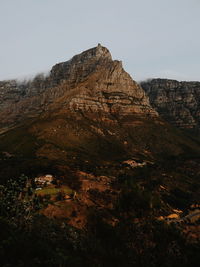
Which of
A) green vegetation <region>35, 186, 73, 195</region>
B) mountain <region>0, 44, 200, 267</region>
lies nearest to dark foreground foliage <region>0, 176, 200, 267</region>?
mountain <region>0, 44, 200, 267</region>

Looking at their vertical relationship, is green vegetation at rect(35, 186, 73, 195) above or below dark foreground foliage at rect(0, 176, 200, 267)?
below

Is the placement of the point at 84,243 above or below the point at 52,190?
above

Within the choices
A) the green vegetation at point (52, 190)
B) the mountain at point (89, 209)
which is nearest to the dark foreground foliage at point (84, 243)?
the mountain at point (89, 209)

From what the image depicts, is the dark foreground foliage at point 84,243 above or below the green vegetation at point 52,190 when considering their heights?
above

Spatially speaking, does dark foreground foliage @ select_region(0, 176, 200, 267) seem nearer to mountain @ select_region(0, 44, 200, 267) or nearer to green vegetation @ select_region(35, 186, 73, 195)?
mountain @ select_region(0, 44, 200, 267)

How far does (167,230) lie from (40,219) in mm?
27332

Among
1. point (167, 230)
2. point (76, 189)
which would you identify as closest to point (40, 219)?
point (167, 230)

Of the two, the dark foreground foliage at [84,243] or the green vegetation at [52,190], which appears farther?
the green vegetation at [52,190]

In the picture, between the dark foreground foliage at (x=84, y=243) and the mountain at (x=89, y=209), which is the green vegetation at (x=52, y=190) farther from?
the dark foreground foliage at (x=84, y=243)

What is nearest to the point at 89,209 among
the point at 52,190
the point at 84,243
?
the point at 52,190

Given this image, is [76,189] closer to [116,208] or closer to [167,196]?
[116,208]

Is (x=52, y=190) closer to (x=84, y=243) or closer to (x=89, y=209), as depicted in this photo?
(x=89, y=209)

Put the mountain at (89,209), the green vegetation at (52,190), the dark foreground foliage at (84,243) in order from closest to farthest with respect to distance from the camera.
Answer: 1. the dark foreground foliage at (84,243)
2. the mountain at (89,209)
3. the green vegetation at (52,190)

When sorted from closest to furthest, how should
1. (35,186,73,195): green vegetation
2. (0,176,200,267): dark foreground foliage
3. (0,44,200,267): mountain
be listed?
1. (0,176,200,267): dark foreground foliage
2. (0,44,200,267): mountain
3. (35,186,73,195): green vegetation
